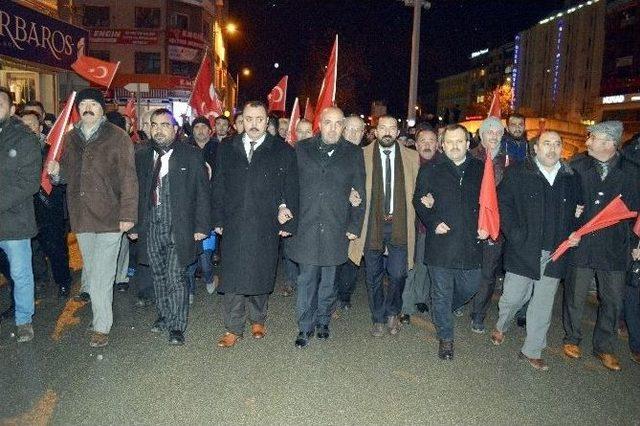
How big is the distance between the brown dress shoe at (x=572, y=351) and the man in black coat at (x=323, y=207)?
93.5 inches

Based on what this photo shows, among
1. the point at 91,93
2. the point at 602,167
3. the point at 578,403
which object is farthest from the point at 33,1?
the point at 578,403

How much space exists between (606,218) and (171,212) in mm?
4132

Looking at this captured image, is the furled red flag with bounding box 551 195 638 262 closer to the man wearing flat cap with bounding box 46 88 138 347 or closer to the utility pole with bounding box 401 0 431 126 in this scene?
the man wearing flat cap with bounding box 46 88 138 347

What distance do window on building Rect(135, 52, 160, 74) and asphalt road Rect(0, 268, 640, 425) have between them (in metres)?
40.3

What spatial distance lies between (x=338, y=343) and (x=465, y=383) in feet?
4.61

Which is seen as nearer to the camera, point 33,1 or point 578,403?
point 578,403

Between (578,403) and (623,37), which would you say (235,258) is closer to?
(578,403)

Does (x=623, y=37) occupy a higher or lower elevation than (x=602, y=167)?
higher

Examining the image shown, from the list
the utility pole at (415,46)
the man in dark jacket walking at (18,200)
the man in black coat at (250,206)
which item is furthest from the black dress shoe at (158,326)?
the utility pole at (415,46)

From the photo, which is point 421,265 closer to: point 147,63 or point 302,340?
point 302,340

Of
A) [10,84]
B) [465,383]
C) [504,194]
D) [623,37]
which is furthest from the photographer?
[623,37]

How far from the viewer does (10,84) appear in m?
16.4

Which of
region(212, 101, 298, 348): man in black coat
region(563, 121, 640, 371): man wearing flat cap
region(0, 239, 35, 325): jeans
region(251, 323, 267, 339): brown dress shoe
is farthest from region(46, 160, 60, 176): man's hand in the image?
region(563, 121, 640, 371): man wearing flat cap

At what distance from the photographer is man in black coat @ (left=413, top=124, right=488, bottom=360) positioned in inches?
208
